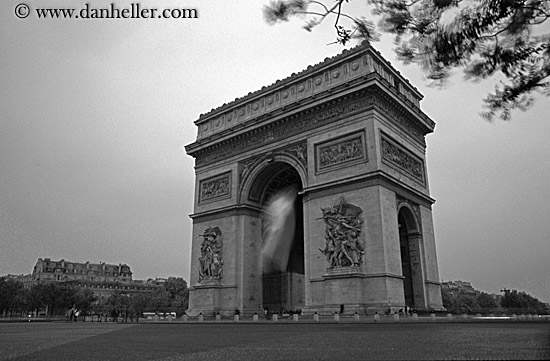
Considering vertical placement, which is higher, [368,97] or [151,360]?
[368,97]

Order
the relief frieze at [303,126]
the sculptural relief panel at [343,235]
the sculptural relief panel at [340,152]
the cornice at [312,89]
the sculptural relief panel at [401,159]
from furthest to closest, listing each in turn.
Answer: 1. the cornice at [312,89]
2. the relief frieze at [303,126]
3. the sculptural relief panel at [401,159]
4. the sculptural relief panel at [340,152]
5. the sculptural relief panel at [343,235]

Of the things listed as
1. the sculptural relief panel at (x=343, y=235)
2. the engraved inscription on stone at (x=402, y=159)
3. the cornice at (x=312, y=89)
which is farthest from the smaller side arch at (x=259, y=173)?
the engraved inscription on stone at (x=402, y=159)

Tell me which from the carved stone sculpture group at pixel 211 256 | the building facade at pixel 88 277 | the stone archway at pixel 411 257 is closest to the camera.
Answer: the stone archway at pixel 411 257

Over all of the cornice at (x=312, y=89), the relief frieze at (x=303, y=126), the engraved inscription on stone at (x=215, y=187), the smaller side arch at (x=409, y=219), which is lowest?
the smaller side arch at (x=409, y=219)

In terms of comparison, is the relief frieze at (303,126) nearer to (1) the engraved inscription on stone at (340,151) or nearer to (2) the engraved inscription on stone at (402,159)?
(1) the engraved inscription on stone at (340,151)

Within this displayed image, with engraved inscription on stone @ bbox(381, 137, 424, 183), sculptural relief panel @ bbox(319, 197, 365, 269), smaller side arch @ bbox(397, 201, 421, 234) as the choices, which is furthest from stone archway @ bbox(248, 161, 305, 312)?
smaller side arch @ bbox(397, 201, 421, 234)

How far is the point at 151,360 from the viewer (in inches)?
186

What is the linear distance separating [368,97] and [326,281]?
Answer: 27.9 ft

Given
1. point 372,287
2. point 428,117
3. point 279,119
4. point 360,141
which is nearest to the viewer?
point 372,287

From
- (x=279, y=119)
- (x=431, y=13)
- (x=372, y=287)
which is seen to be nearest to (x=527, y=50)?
(x=431, y=13)

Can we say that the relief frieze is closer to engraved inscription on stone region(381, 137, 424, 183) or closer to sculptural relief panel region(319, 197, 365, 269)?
engraved inscription on stone region(381, 137, 424, 183)

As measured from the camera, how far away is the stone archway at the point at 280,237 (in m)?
26.0

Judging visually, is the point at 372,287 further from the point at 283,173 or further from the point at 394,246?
the point at 283,173

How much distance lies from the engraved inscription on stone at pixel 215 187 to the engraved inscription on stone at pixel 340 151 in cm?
665
